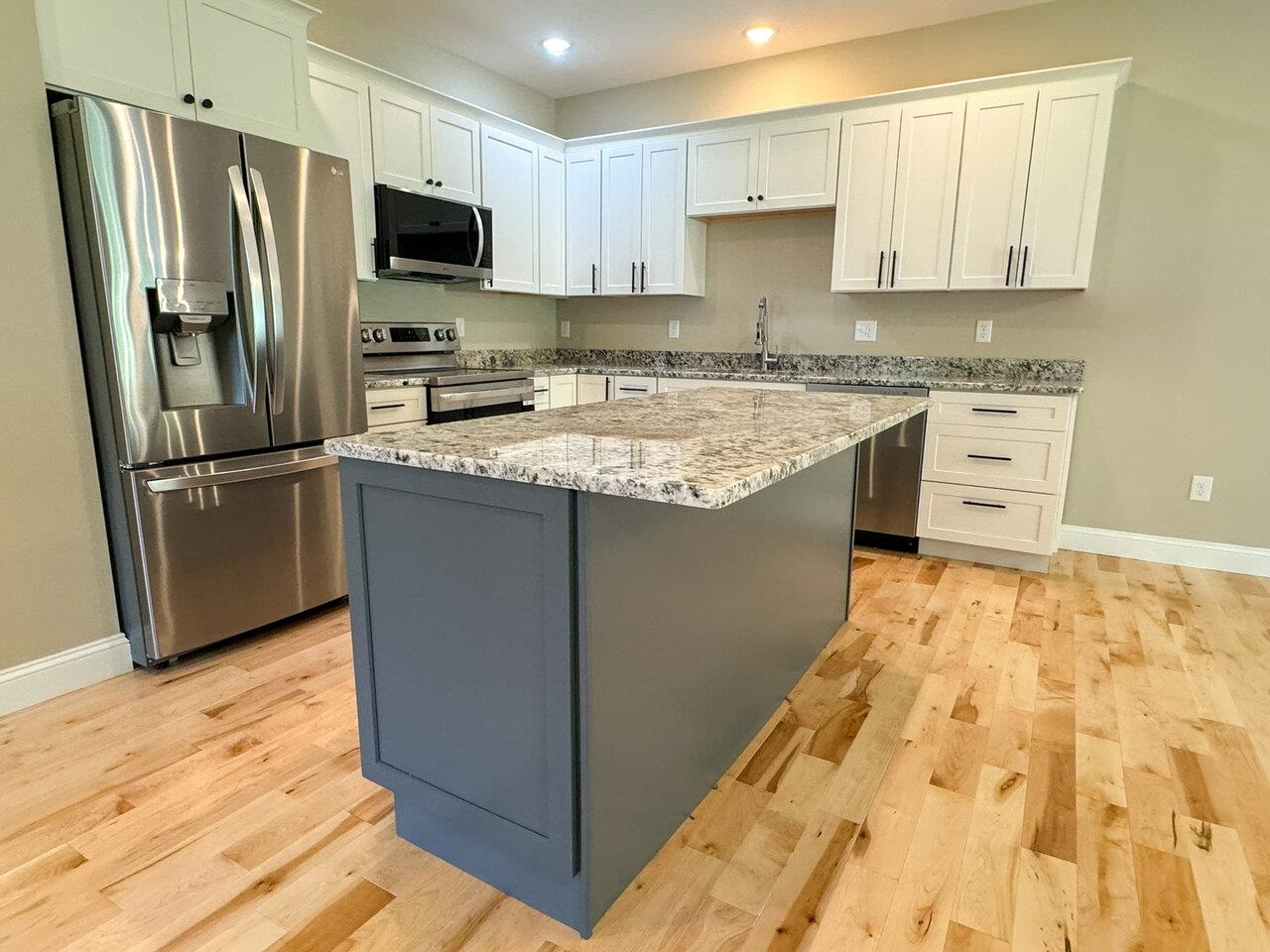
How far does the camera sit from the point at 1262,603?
2.95 meters

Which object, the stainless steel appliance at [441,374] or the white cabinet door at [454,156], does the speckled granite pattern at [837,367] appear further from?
the white cabinet door at [454,156]

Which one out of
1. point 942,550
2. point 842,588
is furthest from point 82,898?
point 942,550

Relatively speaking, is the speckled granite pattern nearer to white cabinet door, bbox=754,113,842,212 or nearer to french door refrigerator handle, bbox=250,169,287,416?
white cabinet door, bbox=754,113,842,212

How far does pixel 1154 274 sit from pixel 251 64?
13.1 ft

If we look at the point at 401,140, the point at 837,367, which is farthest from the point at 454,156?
the point at 837,367

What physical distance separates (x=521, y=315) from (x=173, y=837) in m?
3.72

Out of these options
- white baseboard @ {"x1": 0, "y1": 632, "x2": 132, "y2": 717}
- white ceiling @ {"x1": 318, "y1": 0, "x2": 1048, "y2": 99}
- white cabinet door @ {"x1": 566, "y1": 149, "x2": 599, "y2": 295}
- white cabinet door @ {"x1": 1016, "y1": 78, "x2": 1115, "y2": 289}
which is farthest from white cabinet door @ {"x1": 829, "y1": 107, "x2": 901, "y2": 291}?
white baseboard @ {"x1": 0, "y1": 632, "x2": 132, "y2": 717}

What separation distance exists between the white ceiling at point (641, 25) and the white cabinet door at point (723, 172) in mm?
485

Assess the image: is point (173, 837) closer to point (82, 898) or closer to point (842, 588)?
point (82, 898)

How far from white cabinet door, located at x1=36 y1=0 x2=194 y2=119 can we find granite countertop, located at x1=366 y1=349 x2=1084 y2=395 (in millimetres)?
1177

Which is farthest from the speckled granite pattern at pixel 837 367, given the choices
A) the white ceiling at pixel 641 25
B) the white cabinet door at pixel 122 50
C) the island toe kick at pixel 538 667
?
the island toe kick at pixel 538 667

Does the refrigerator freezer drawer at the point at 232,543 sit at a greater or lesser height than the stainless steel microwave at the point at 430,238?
lesser

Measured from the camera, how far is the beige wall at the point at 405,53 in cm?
337

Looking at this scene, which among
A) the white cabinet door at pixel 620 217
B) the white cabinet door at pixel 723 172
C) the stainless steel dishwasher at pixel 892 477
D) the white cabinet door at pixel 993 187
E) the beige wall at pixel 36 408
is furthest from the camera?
the white cabinet door at pixel 620 217
